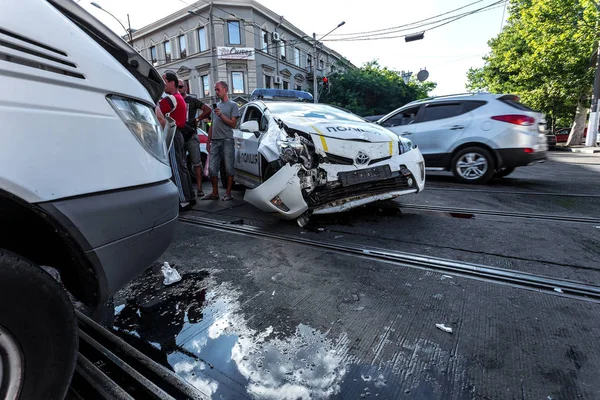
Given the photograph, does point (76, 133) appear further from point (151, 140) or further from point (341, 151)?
point (341, 151)

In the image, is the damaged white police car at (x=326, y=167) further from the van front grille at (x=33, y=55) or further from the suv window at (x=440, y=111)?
the suv window at (x=440, y=111)

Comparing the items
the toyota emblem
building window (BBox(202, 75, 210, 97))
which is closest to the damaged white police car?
the toyota emblem

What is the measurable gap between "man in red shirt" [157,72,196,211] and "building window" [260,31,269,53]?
73.8 feet

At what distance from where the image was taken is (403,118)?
688 cm

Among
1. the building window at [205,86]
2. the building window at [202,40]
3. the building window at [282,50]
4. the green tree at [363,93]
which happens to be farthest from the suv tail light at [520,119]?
the building window at [282,50]

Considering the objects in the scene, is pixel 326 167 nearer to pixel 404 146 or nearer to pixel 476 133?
pixel 404 146

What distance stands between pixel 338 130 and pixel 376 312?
1960 mm

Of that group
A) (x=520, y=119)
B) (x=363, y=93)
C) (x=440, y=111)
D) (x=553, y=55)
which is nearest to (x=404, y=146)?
(x=520, y=119)

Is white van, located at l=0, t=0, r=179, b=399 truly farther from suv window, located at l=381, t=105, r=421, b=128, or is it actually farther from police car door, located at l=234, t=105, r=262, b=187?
suv window, located at l=381, t=105, r=421, b=128

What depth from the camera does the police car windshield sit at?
3.83m

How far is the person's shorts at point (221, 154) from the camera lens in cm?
495

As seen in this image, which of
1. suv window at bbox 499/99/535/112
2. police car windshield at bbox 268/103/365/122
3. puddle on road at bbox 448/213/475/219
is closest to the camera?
puddle on road at bbox 448/213/475/219

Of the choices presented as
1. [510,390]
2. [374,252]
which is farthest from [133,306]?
[510,390]

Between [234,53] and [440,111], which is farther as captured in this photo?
[234,53]
